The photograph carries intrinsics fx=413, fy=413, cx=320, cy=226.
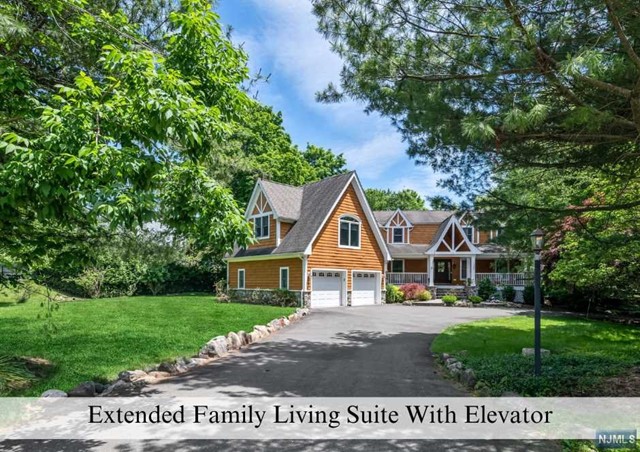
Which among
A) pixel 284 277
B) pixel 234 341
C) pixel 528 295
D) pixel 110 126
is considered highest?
pixel 110 126

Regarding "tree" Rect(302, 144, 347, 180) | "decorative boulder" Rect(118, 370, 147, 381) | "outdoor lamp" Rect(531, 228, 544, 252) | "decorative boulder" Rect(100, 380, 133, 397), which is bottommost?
"decorative boulder" Rect(100, 380, 133, 397)

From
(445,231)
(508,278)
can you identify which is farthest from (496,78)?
(445,231)

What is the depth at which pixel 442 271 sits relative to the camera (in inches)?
1318

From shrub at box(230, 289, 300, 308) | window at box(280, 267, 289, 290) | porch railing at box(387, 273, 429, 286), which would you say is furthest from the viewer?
porch railing at box(387, 273, 429, 286)

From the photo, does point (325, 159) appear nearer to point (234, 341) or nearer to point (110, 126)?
point (234, 341)

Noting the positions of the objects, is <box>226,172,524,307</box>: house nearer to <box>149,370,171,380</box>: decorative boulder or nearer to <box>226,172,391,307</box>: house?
<box>226,172,391,307</box>: house

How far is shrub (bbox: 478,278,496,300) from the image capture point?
88.0 ft

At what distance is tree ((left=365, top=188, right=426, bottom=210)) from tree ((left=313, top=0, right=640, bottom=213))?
51.5 m

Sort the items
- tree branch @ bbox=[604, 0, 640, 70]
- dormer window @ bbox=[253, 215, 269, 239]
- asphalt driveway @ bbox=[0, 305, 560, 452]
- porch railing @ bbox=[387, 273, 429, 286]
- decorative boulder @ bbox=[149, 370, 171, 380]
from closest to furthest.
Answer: tree branch @ bbox=[604, 0, 640, 70] < asphalt driveway @ bbox=[0, 305, 560, 452] < decorative boulder @ bbox=[149, 370, 171, 380] < dormer window @ bbox=[253, 215, 269, 239] < porch railing @ bbox=[387, 273, 429, 286]

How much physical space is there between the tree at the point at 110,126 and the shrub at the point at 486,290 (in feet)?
80.9

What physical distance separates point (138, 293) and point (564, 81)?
29270mm

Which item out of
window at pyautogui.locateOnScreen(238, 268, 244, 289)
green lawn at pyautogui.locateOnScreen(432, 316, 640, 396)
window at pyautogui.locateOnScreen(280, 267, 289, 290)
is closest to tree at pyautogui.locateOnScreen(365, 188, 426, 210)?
window at pyautogui.locateOnScreen(238, 268, 244, 289)

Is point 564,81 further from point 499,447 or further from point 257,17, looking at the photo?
point 257,17

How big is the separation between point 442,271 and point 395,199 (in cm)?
2874
